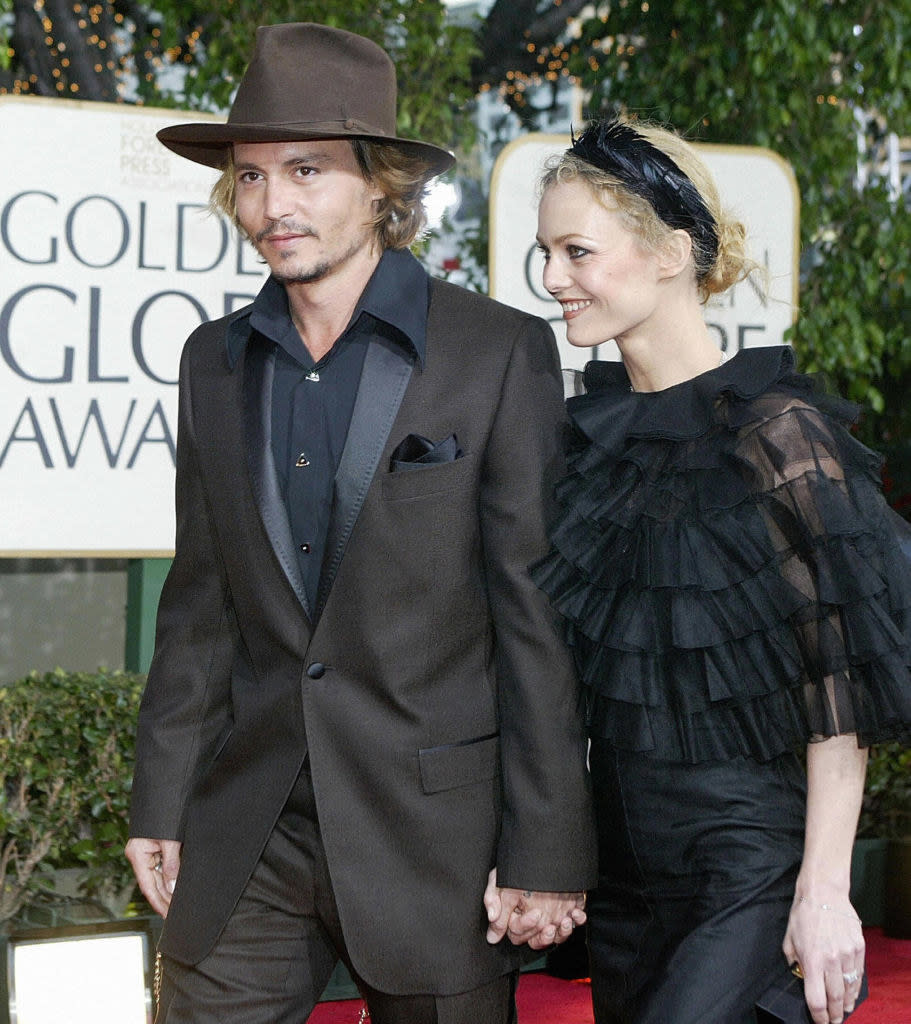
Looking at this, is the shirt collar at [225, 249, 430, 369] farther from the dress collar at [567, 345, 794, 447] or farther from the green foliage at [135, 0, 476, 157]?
the green foliage at [135, 0, 476, 157]

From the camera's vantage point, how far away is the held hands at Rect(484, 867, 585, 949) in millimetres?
2107

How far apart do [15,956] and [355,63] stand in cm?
212

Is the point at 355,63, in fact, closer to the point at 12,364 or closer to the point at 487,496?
the point at 487,496

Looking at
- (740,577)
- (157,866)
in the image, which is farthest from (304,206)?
(157,866)

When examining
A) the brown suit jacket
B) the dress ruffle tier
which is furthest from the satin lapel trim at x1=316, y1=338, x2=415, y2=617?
the dress ruffle tier

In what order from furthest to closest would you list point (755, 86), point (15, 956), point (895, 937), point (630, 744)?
point (755, 86)
point (895, 937)
point (15, 956)
point (630, 744)

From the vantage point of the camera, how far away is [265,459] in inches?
86.8

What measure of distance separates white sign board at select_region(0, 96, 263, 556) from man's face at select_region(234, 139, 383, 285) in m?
2.06

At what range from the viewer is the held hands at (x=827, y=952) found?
1903 mm

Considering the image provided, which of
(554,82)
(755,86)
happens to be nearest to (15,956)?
(755,86)

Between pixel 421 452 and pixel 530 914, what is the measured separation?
0.67 m

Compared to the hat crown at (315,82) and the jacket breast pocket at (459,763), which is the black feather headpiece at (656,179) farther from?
→ the jacket breast pocket at (459,763)

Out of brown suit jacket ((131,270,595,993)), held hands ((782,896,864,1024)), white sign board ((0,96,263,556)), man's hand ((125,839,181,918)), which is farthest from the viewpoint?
white sign board ((0,96,263,556))

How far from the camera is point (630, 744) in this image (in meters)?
2.08
